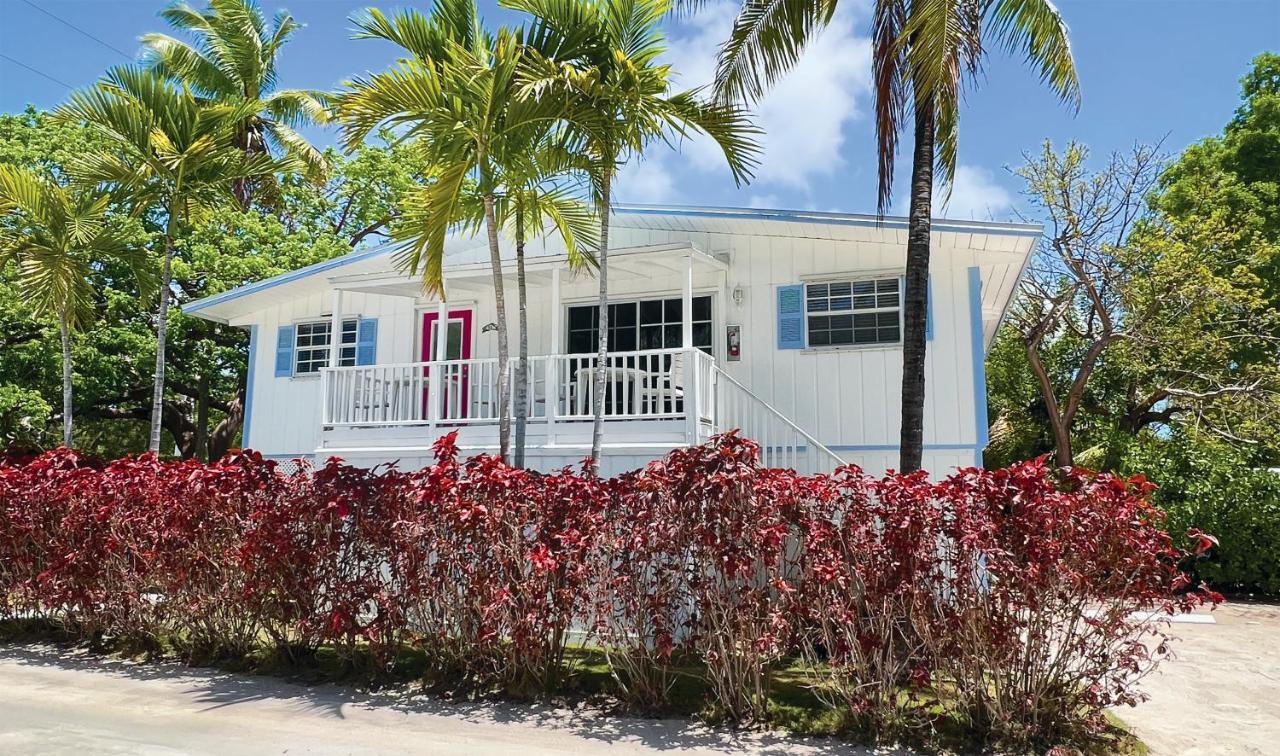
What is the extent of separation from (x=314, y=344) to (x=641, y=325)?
18.8 ft

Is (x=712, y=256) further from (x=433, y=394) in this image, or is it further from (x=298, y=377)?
(x=298, y=377)

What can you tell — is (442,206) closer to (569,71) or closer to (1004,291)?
(569,71)

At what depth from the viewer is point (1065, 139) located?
17859mm

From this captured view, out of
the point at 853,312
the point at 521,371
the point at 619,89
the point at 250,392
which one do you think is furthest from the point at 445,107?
the point at 250,392

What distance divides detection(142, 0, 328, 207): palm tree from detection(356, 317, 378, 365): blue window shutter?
7.00m

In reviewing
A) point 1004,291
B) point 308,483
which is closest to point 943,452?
point 1004,291

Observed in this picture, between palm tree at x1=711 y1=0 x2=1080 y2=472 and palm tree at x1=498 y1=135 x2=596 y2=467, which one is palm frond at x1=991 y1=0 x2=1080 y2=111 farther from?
palm tree at x1=498 y1=135 x2=596 y2=467

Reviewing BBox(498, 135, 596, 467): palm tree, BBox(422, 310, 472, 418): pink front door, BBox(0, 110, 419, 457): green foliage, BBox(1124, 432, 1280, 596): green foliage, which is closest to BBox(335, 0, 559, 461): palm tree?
BBox(498, 135, 596, 467): palm tree

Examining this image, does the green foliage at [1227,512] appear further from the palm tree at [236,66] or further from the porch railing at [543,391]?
the palm tree at [236,66]

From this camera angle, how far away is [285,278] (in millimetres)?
12742

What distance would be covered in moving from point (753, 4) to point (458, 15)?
3.03 metres

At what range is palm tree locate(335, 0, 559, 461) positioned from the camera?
25.2 ft

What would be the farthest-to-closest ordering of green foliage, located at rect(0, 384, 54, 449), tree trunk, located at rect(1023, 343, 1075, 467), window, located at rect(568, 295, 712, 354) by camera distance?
tree trunk, located at rect(1023, 343, 1075, 467) → green foliage, located at rect(0, 384, 54, 449) → window, located at rect(568, 295, 712, 354)

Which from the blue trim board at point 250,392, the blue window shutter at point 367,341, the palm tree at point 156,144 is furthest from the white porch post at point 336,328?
the blue trim board at point 250,392
